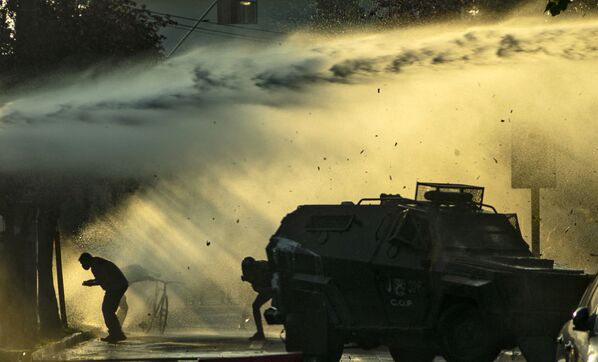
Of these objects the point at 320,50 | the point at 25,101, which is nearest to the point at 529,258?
the point at 320,50

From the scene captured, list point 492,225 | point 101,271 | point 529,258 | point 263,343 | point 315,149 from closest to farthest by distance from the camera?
point 529,258
point 492,225
point 263,343
point 101,271
point 315,149

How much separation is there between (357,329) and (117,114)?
7.22 m

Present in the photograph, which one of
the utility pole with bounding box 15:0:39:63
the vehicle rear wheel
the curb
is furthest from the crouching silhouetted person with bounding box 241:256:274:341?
the vehicle rear wheel

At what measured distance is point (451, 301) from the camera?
58.5 feet

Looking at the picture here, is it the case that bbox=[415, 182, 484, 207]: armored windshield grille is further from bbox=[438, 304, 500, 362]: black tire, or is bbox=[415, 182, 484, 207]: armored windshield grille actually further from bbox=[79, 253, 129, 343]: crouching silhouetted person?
bbox=[79, 253, 129, 343]: crouching silhouetted person

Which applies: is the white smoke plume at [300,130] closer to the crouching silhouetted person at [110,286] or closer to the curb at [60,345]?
the crouching silhouetted person at [110,286]

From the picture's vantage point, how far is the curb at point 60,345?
2231 centimetres

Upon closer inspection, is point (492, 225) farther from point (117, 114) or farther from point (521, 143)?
point (117, 114)

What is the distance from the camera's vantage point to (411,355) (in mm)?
19266

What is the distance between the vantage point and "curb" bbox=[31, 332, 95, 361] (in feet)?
73.2

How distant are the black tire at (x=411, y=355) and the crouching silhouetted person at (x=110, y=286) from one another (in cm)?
845

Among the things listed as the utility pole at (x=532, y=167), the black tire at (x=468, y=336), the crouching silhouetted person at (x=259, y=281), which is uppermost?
the utility pole at (x=532, y=167)

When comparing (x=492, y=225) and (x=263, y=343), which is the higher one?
(x=492, y=225)

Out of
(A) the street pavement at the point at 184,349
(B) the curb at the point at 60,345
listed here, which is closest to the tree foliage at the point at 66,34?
(B) the curb at the point at 60,345
